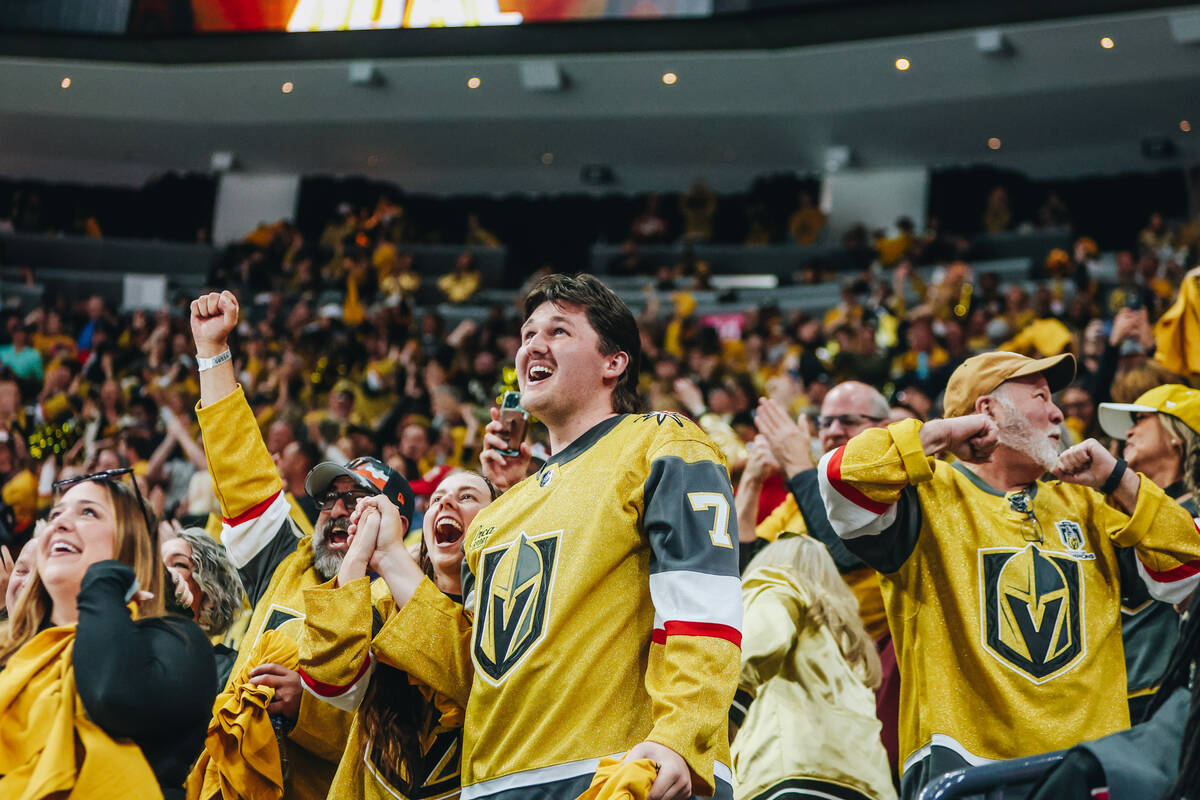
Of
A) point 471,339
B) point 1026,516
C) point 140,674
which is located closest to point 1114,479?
point 1026,516

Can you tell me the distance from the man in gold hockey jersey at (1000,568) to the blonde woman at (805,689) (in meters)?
0.58

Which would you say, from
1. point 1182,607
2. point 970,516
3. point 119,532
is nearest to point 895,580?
point 970,516

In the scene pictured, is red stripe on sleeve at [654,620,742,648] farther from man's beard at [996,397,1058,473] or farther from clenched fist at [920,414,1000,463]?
man's beard at [996,397,1058,473]

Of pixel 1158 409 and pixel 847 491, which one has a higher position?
pixel 1158 409

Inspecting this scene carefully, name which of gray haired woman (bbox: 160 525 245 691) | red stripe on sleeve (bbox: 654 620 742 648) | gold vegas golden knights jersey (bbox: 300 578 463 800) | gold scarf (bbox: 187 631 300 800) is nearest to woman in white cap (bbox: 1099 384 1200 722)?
red stripe on sleeve (bbox: 654 620 742 648)

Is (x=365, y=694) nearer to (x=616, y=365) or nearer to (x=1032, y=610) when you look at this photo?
(x=616, y=365)

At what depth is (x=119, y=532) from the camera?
2.54 m

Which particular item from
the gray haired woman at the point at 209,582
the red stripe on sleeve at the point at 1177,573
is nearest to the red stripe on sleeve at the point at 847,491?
the red stripe on sleeve at the point at 1177,573

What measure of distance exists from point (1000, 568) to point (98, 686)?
1.91 meters

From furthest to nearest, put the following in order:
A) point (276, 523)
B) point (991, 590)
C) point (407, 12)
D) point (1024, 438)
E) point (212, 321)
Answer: point (407, 12), point (276, 523), point (212, 321), point (1024, 438), point (991, 590)

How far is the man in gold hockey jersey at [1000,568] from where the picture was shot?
106 inches

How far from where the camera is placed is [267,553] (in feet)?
11.4

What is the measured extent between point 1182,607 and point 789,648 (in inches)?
44.7

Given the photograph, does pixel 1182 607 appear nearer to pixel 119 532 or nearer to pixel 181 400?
pixel 119 532
